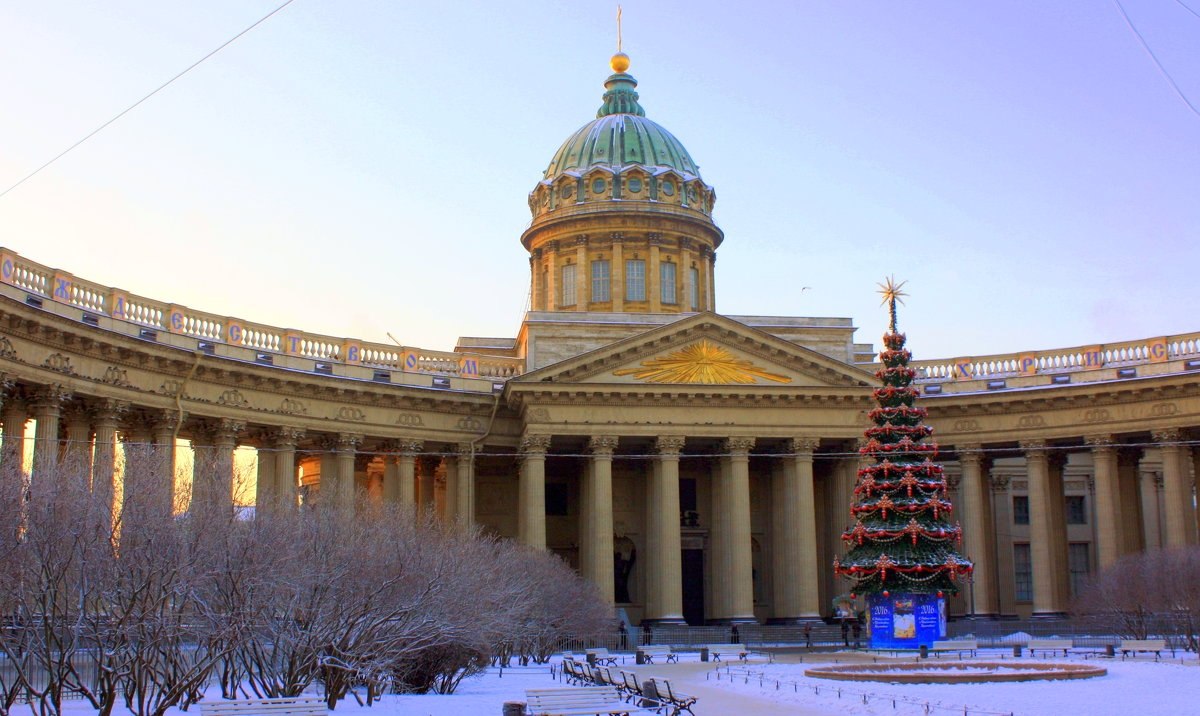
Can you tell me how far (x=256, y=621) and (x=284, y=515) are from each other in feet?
16.7

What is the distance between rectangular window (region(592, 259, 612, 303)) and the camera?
244ft

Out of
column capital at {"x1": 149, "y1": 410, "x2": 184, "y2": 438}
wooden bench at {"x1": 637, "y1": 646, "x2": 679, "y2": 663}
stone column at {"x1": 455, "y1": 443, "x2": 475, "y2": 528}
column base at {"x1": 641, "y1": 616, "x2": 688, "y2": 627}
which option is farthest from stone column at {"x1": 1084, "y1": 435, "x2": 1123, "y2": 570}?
column capital at {"x1": 149, "y1": 410, "x2": 184, "y2": 438}

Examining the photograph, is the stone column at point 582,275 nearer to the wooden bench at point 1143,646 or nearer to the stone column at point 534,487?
the stone column at point 534,487

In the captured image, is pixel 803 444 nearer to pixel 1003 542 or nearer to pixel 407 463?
pixel 1003 542

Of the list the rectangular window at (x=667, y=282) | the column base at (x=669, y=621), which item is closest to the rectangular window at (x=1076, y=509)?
the rectangular window at (x=667, y=282)

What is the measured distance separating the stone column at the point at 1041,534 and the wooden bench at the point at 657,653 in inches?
725

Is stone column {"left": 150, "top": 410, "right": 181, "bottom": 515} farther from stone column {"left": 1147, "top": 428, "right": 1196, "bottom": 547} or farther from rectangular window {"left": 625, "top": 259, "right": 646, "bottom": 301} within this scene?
stone column {"left": 1147, "top": 428, "right": 1196, "bottom": 547}

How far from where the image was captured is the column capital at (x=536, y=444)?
58.7 metres

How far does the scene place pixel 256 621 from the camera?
27.2 metres

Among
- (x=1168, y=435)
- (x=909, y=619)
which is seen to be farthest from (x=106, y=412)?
(x=1168, y=435)

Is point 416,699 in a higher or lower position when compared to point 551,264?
lower

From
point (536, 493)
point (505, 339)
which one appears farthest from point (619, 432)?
point (505, 339)

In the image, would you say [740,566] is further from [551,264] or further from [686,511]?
[551,264]

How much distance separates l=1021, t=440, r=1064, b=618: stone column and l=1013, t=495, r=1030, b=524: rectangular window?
539 inches
